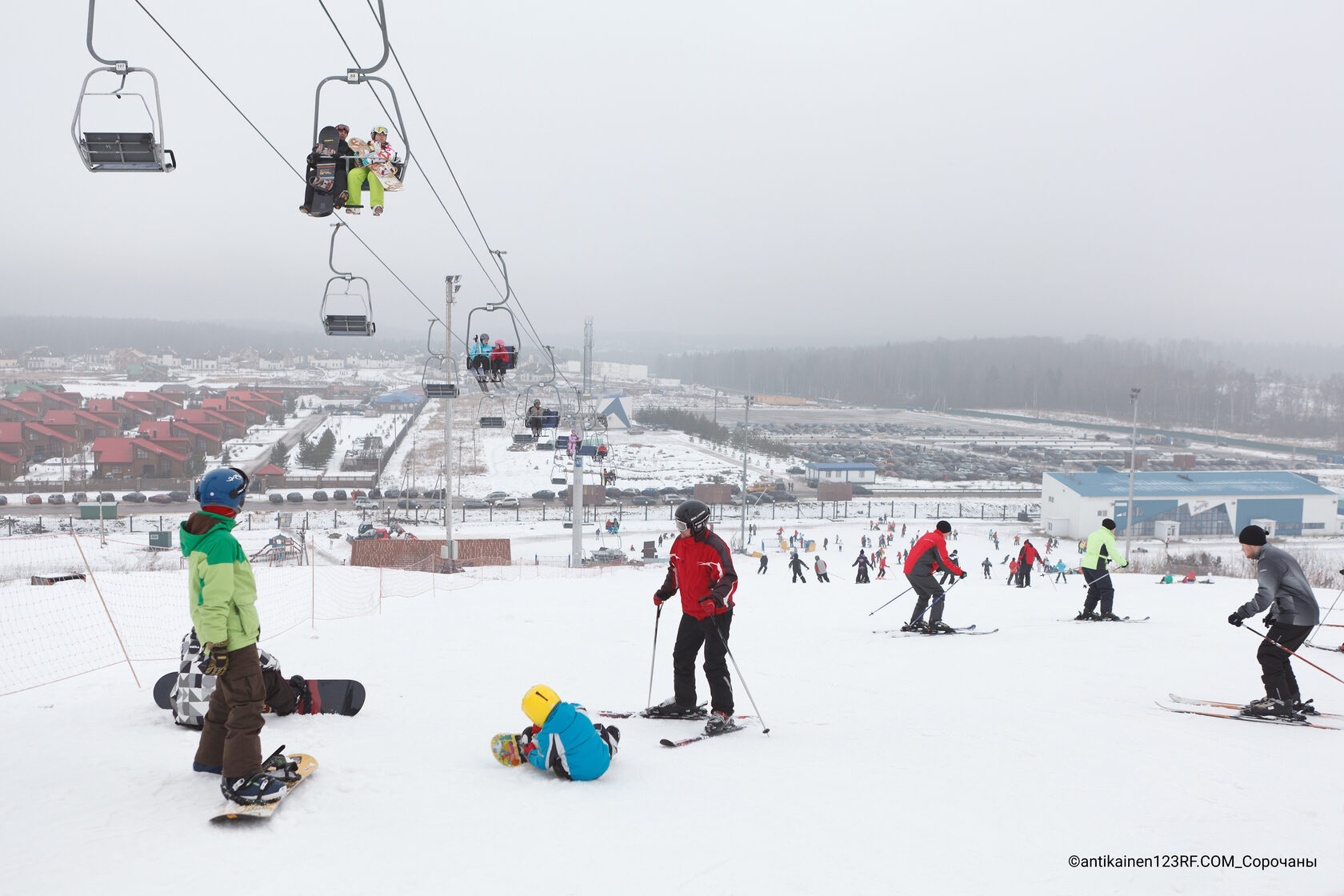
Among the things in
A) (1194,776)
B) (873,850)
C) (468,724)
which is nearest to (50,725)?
(468,724)

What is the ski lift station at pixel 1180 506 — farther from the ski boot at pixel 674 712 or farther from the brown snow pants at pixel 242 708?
the brown snow pants at pixel 242 708

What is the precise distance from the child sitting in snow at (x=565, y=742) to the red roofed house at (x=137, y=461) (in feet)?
145

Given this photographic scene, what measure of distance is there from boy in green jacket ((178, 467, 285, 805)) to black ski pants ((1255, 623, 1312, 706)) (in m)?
5.12

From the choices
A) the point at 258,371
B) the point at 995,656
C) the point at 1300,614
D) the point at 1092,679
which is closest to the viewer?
the point at 1300,614

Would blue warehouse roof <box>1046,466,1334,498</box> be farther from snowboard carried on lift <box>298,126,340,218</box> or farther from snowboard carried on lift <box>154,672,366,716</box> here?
snowboard carried on lift <box>154,672,366,716</box>

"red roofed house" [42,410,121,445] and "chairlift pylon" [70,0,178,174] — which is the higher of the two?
"chairlift pylon" [70,0,178,174]

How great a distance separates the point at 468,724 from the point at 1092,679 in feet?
14.2

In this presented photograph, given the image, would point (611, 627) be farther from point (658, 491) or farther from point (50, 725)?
point (658, 491)

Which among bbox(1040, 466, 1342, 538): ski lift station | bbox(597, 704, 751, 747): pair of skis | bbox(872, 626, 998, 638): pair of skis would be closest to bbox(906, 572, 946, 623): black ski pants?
bbox(872, 626, 998, 638): pair of skis

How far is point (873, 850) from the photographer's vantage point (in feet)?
8.72

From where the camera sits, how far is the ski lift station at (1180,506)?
34438 mm

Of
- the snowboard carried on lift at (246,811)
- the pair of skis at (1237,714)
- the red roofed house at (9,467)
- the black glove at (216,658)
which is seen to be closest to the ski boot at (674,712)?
the snowboard carried on lift at (246,811)

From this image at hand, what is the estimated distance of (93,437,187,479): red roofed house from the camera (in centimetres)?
3953

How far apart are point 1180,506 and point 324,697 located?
40.7 m
